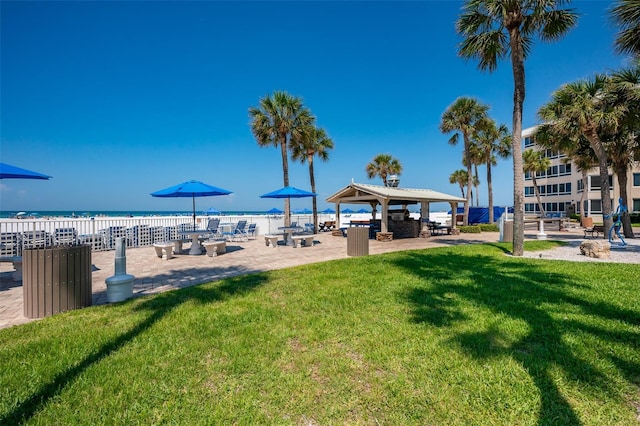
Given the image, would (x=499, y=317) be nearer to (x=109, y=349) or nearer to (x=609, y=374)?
(x=609, y=374)

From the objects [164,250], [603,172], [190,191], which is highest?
[603,172]

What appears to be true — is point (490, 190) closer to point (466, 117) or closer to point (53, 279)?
point (466, 117)

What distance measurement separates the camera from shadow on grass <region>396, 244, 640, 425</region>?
9.45ft

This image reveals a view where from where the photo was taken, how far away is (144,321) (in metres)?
4.45

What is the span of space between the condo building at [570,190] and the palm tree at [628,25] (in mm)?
25083

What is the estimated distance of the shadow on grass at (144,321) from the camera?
99.1 inches

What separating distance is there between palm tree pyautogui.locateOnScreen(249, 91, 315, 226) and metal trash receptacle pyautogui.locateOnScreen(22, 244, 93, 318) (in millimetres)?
15111

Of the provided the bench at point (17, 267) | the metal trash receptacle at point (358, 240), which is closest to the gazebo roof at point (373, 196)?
the metal trash receptacle at point (358, 240)

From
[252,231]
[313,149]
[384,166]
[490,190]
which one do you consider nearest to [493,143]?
[490,190]

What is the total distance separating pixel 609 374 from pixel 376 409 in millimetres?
2275

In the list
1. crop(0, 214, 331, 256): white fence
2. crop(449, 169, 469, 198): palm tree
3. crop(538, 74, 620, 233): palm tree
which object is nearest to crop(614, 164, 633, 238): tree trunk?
crop(538, 74, 620, 233): palm tree

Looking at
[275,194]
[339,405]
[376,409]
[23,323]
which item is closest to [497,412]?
[376,409]

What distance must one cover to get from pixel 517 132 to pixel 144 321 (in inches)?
448

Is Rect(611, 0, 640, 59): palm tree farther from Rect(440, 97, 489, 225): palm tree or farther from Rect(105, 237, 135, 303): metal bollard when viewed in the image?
Rect(105, 237, 135, 303): metal bollard
